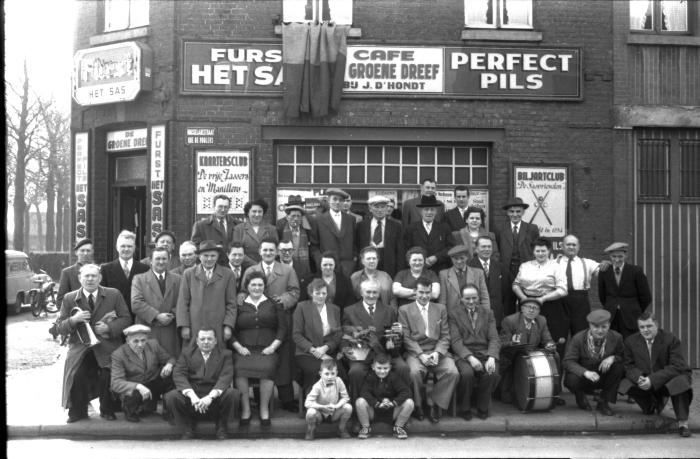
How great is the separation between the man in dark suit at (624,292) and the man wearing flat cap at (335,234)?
11.3ft

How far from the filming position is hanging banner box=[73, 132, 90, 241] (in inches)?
494

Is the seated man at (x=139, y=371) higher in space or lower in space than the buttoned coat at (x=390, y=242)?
lower

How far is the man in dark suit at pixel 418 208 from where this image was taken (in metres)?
10.4

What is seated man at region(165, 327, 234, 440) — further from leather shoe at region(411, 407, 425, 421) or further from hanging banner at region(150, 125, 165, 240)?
hanging banner at region(150, 125, 165, 240)

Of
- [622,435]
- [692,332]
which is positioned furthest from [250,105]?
[692,332]

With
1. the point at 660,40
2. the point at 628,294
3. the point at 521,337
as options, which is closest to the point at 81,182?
the point at 521,337

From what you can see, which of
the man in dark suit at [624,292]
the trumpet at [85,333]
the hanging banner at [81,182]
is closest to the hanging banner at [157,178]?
the hanging banner at [81,182]

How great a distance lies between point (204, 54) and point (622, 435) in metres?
7.97

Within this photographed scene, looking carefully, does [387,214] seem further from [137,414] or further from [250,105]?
[137,414]

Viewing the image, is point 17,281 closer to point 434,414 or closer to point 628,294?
point 434,414

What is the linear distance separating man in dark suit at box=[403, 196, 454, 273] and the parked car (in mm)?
14957

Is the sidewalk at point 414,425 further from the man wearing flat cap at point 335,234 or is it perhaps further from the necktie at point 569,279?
the man wearing flat cap at point 335,234

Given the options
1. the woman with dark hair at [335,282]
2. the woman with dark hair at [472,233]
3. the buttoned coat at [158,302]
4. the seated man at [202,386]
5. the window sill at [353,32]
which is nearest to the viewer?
the seated man at [202,386]

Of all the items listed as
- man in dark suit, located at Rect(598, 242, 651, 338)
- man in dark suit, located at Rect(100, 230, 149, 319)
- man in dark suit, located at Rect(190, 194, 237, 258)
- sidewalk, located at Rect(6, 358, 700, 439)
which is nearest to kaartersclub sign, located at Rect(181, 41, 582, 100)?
man in dark suit, located at Rect(190, 194, 237, 258)
